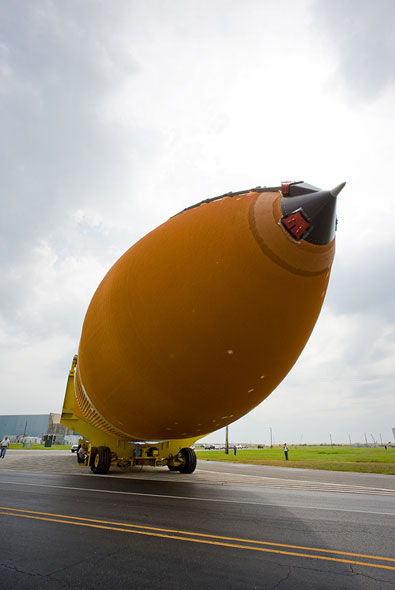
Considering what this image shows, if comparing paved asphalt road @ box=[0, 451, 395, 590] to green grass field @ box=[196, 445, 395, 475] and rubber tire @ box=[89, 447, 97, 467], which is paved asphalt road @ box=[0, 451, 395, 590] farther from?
green grass field @ box=[196, 445, 395, 475]

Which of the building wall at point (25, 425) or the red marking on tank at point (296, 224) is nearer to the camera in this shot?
the red marking on tank at point (296, 224)

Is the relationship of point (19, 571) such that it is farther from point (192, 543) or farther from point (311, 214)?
point (311, 214)

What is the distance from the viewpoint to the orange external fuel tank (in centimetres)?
462

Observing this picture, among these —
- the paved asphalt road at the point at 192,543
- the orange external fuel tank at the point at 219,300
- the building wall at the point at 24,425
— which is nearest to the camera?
the paved asphalt road at the point at 192,543

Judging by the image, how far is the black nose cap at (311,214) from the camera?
14.3 ft

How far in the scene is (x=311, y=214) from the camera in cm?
441

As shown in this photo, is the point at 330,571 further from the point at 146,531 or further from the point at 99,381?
the point at 99,381

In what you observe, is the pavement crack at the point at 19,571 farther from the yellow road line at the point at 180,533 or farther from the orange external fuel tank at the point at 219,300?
the orange external fuel tank at the point at 219,300

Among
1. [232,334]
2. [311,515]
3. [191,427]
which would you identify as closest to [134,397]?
[191,427]

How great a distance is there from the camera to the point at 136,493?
7.99 meters

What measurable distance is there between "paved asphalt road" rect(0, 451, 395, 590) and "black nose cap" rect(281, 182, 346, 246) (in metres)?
3.80

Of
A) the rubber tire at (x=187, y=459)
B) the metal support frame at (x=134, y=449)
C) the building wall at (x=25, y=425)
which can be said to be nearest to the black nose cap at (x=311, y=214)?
the metal support frame at (x=134, y=449)

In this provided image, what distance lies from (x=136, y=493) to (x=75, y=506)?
206 centimetres

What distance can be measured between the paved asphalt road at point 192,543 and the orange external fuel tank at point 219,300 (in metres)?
1.93
